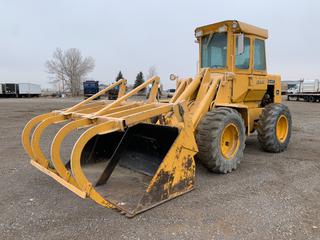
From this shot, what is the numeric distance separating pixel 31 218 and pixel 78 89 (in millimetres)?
65307

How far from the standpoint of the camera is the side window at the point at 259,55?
6.17 meters

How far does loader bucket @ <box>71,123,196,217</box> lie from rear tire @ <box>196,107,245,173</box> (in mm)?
506

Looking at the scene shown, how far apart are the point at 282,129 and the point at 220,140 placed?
9.40 feet

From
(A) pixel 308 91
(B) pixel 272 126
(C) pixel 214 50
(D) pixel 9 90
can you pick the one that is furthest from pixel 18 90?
(B) pixel 272 126

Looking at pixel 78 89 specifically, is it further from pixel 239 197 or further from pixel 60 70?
pixel 239 197

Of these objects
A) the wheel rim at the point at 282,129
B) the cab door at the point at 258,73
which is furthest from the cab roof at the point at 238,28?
the wheel rim at the point at 282,129

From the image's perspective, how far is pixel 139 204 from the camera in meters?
3.33

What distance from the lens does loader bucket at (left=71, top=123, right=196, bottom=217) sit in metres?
3.49

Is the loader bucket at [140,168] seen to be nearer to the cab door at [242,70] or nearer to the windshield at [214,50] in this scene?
the cab door at [242,70]

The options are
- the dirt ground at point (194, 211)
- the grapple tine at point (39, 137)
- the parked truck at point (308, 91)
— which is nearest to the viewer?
the dirt ground at point (194, 211)

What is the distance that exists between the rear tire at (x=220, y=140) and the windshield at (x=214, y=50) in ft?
4.94

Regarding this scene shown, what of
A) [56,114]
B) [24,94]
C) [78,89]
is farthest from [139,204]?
[78,89]

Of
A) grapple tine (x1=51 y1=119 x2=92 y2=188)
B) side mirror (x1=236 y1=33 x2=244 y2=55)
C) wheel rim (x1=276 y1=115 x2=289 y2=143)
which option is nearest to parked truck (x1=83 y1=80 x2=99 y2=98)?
wheel rim (x1=276 y1=115 x2=289 y2=143)

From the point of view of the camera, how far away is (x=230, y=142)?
5078 millimetres
